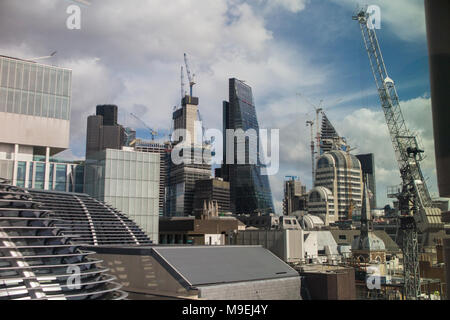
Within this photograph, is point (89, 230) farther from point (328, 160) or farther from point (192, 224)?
point (328, 160)

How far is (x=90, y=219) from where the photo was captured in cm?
2864

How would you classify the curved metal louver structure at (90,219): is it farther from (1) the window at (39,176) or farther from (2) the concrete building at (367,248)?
(2) the concrete building at (367,248)

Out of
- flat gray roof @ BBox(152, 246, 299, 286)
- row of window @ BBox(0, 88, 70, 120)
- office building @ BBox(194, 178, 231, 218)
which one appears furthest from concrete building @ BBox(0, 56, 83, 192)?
office building @ BBox(194, 178, 231, 218)

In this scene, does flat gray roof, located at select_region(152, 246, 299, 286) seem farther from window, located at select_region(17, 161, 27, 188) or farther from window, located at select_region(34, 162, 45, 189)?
window, located at select_region(17, 161, 27, 188)

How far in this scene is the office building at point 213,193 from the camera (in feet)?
432

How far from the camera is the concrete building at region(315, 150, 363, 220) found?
106 meters

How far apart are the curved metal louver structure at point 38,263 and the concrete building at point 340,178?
3833 inches

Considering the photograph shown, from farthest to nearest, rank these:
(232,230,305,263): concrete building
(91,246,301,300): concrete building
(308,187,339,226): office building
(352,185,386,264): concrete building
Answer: (308,187,339,226): office building → (352,185,386,264): concrete building → (232,230,305,263): concrete building → (91,246,301,300): concrete building

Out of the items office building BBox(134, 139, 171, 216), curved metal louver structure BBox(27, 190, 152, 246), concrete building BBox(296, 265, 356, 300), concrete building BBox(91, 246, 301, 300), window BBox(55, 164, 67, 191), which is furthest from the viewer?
office building BBox(134, 139, 171, 216)

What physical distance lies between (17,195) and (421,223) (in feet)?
92.7

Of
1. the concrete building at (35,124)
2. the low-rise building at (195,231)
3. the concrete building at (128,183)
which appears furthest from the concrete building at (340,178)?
the concrete building at (35,124)

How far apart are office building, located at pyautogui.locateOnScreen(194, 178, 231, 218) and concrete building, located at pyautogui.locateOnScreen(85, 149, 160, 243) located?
9285 cm

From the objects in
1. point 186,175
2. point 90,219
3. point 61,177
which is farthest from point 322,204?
point 90,219

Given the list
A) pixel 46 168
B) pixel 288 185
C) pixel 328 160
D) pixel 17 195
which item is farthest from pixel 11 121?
pixel 288 185
